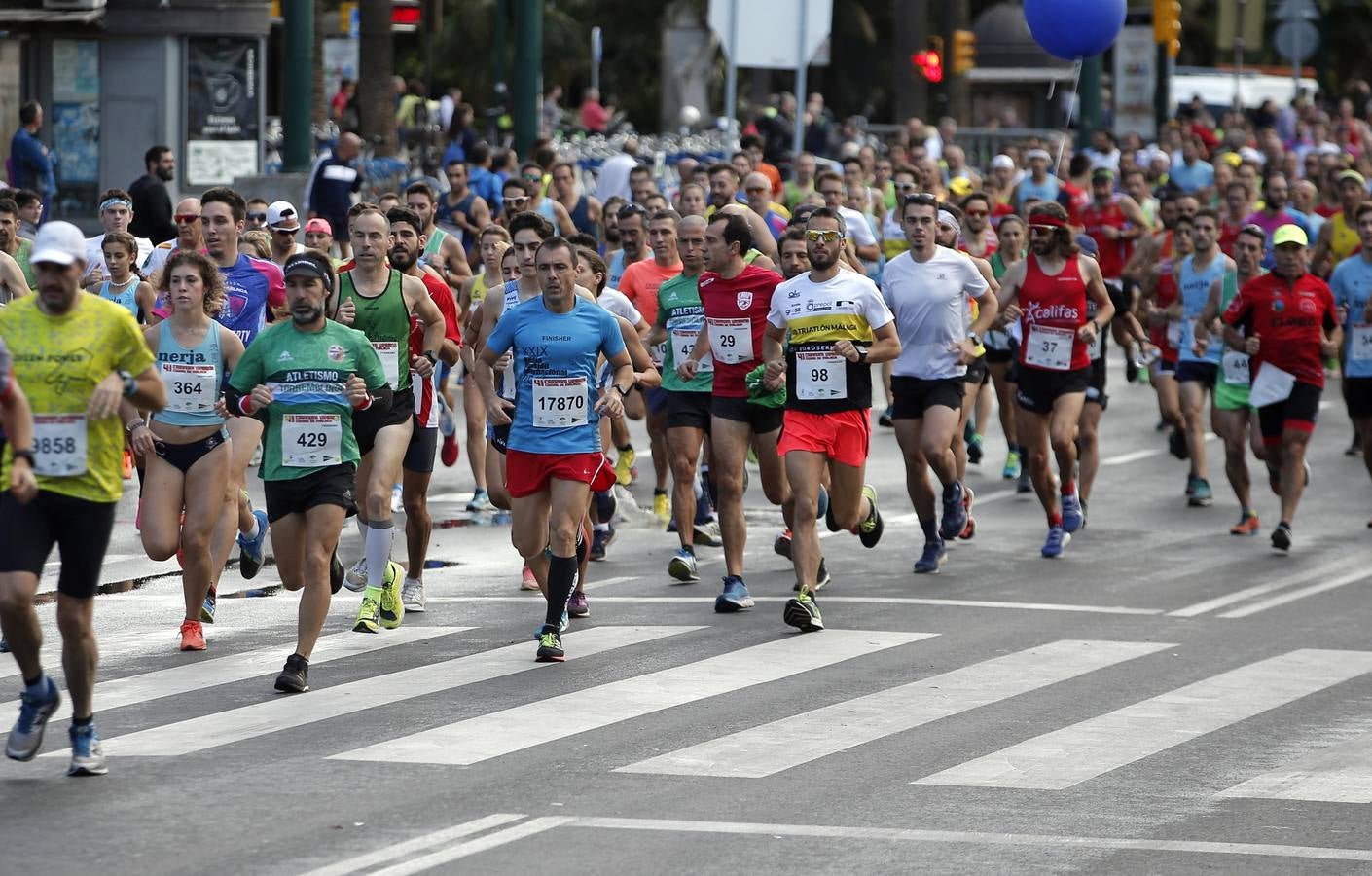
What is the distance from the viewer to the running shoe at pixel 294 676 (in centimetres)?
982

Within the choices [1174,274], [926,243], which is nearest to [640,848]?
[926,243]

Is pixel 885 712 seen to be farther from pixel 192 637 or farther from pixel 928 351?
pixel 928 351

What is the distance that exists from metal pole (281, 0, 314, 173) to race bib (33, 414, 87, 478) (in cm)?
1573

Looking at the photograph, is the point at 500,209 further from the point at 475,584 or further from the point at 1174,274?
the point at 475,584

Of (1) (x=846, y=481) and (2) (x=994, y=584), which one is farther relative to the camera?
(2) (x=994, y=584)

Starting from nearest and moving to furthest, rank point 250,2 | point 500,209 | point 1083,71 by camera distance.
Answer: point 500,209 < point 250,2 < point 1083,71

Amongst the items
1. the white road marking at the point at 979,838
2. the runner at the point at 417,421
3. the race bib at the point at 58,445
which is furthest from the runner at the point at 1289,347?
the race bib at the point at 58,445

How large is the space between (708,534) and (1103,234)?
28.2ft

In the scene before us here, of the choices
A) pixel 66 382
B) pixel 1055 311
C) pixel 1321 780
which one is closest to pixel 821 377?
pixel 1055 311

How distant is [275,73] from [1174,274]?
39.4m

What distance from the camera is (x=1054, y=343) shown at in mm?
14664

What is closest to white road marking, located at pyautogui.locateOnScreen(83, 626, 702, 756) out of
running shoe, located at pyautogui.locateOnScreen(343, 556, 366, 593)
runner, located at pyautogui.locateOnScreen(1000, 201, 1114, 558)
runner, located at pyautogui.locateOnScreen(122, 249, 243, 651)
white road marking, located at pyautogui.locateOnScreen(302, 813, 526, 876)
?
runner, located at pyautogui.locateOnScreen(122, 249, 243, 651)

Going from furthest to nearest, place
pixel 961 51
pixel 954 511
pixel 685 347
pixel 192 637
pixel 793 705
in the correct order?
pixel 961 51
pixel 954 511
pixel 685 347
pixel 192 637
pixel 793 705

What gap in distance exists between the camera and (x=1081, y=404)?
14836mm
